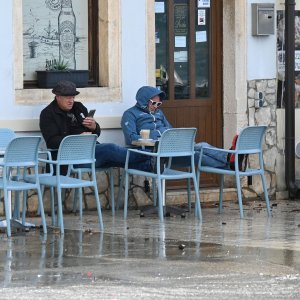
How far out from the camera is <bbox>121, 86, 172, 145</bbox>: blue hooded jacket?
14414 mm

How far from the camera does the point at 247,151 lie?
1423cm

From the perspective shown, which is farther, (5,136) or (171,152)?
(171,152)

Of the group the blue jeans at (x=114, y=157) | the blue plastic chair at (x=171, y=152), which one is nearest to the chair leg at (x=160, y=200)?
the blue plastic chair at (x=171, y=152)

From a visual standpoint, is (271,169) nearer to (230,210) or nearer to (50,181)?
(230,210)

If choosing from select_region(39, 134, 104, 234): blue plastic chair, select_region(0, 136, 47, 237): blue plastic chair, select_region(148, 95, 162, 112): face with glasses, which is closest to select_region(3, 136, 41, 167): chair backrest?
select_region(0, 136, 47, 237): blue plastic chair

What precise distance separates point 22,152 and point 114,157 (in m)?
2.05

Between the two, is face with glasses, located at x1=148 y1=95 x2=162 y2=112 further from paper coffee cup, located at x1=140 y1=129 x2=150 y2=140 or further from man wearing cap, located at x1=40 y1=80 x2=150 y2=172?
man wearing cap, located at x1=40 y1=80 x2=150 y2=172

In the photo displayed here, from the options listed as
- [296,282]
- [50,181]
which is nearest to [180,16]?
[50,181]

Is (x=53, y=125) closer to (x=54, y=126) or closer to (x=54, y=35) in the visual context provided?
(x=54, y=126)

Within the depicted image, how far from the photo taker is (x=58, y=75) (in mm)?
14414

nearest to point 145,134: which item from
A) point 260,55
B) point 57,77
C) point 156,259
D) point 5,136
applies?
point 57,77

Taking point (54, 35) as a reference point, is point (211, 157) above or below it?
below

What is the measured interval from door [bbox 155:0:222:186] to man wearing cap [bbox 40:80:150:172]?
157 centimetres

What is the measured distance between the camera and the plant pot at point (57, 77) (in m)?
14.4
